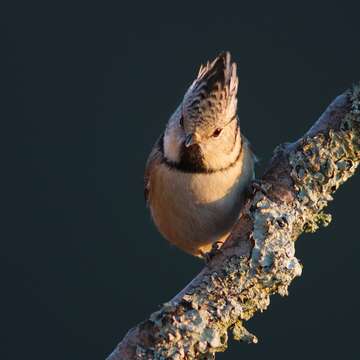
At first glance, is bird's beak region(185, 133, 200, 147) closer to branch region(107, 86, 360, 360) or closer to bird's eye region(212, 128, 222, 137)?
bird's eye region(212, 128, 222, 137)

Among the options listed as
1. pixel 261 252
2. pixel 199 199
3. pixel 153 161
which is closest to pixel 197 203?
pixel 199 199

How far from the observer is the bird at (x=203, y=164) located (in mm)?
2676

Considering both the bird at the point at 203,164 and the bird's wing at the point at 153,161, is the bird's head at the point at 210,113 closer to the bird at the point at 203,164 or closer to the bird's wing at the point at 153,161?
the bird at the point at 203,164

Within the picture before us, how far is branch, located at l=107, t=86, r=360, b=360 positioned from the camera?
2.20 metres

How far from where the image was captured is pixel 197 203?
289 centimetres

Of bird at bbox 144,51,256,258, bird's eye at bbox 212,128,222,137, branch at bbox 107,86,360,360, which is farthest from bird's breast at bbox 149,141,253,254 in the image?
branch at bbox 107,86,360,360

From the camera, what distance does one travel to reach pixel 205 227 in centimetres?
297

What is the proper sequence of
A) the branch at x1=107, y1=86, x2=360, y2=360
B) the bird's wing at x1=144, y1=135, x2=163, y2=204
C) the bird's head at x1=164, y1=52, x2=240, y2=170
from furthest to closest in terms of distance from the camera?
the bird's wing at x1=144, y1=135, x2=163, y2=204 → the bird's head at x1=164, y1=52, x2=240, y2=170 → the branch at x1=107, y1=86, x2=360, y2=360

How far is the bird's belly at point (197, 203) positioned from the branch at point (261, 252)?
0.98 feet

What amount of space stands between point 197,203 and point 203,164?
14cm

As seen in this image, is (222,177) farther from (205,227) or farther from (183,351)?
(183,351)

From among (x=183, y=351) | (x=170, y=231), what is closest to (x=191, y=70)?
(x=170, y=231)

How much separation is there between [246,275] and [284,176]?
1.06 ft

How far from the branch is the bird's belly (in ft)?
0.98
